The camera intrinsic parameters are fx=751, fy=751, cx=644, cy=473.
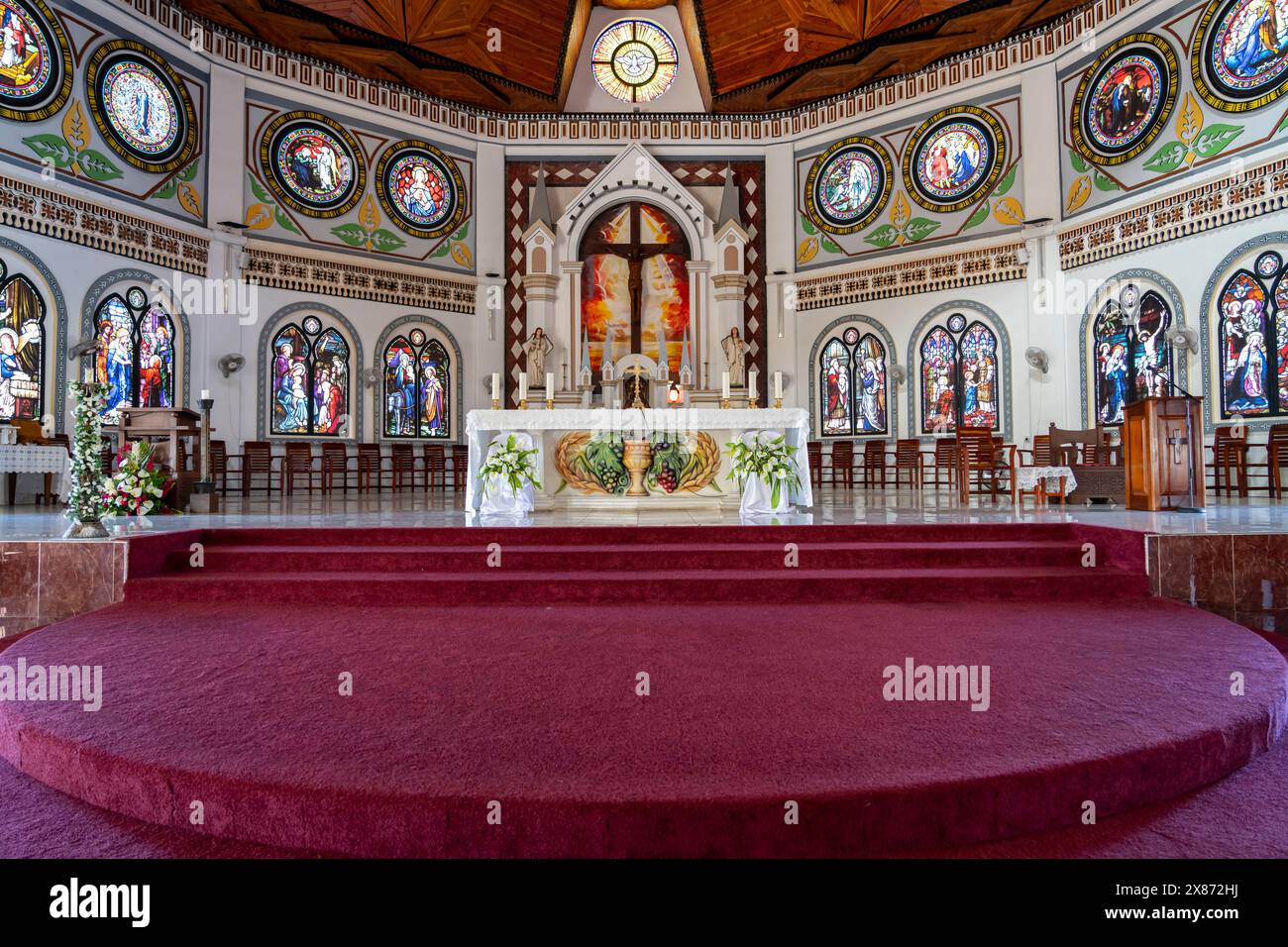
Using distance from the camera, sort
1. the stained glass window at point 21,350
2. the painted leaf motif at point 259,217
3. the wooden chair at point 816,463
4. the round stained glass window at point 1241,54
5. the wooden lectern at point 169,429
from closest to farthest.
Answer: the wooden lectern at point 169,429 → the stained glass window at point 21,350 → the round stained glass window at point 1241,54 → the painted leaf motif at point 259,217 → the wooden chair at point 816,463

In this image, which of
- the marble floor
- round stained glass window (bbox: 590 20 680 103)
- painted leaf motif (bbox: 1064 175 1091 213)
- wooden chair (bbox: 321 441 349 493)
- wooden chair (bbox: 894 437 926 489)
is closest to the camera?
the marble floor

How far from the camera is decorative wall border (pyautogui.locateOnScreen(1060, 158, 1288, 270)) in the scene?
10.1 metres

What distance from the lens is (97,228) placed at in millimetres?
10891

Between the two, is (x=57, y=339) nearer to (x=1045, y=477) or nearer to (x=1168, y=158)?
(x=1045, y=477)

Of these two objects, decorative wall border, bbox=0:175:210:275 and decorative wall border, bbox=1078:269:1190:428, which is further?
decorative wall border, bbox=1078:269:1190:428

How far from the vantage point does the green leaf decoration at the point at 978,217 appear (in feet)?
44.7

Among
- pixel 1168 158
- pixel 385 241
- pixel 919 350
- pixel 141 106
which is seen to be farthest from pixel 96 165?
pixel 1168 158

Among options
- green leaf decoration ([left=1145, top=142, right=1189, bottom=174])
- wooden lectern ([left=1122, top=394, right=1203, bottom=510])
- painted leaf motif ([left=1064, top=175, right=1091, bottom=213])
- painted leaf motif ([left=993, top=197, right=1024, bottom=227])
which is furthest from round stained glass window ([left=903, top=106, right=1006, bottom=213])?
wooden lectern ([left=1122, top=394, right=1203, bottom=510])

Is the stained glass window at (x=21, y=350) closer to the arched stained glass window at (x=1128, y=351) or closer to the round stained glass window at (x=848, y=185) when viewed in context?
the round stained glass window at (x=848, y=185)

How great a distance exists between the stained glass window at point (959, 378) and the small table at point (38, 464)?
13238 mm

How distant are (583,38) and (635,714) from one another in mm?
16283

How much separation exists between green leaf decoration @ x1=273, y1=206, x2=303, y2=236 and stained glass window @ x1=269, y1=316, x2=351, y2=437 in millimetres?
1584

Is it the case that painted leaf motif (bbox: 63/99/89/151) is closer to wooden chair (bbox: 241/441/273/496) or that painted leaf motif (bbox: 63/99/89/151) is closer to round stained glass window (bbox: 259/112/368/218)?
round stained glass window (bbox: 259/112/368/218)

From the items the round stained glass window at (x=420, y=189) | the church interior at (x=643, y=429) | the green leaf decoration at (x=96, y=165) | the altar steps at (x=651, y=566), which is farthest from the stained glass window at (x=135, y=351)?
the altar steps at (x=651, y=566)
